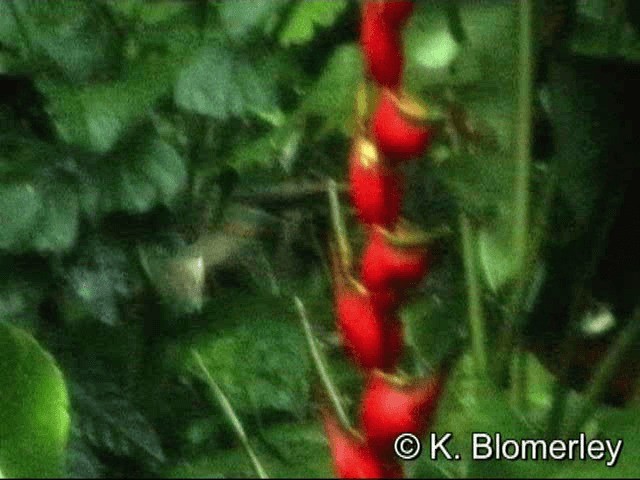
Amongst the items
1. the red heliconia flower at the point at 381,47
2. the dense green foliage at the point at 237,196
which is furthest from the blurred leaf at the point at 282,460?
the red heliconia flower at the point at 381,47

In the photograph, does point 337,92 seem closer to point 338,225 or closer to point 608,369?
point 338,225

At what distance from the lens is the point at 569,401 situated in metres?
0.69

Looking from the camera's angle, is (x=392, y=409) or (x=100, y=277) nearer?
(x=392, y=409)

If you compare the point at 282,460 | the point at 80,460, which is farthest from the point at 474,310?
the point at 80,460

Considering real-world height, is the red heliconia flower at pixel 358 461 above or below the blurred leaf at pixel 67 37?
below

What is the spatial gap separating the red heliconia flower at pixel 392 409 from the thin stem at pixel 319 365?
0.09 m

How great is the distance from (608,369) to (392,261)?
0.71 ft

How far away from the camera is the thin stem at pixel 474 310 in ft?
2.33

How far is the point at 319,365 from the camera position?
73 centimetres

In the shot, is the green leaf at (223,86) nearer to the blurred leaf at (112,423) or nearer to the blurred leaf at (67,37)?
the blurred leaf at (67,37)

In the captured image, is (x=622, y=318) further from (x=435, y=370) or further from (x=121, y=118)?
(x=121, y=118)

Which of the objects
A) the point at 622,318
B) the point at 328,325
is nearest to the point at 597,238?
the point at 622,318

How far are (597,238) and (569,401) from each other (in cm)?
12

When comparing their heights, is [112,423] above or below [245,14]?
below
